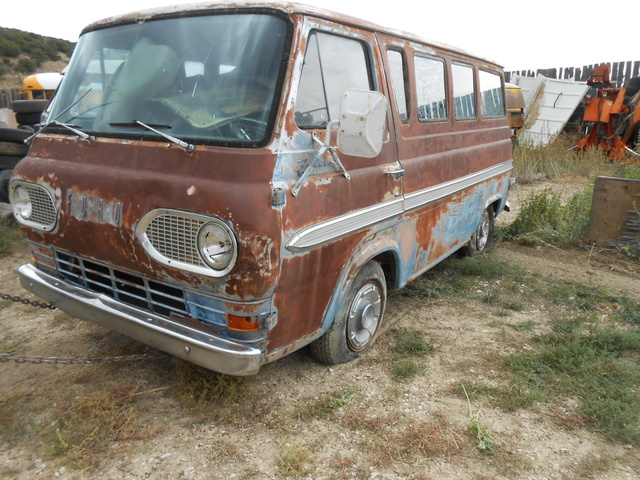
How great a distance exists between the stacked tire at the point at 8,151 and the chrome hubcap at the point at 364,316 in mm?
4911

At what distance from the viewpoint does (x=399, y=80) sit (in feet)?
11.8

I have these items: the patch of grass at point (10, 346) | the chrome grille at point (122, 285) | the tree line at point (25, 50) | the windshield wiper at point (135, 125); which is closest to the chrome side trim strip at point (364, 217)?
the chrome grille at point (122, 285)

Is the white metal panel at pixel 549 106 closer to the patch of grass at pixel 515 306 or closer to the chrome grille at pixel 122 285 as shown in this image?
the patch of grass at pixel 515 306

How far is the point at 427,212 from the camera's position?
403 centimetres

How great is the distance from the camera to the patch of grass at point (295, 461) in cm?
249

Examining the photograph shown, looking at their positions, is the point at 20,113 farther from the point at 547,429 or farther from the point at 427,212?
the point at 547,429

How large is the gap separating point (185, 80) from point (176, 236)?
91 cm

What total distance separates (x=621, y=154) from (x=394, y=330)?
9.40m

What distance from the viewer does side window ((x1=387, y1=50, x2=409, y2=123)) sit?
349 centimetres

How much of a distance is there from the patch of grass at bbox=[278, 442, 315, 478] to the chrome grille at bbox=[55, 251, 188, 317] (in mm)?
894

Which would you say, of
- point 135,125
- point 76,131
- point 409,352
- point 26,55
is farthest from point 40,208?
point 26,55

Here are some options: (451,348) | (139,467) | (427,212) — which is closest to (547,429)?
(451,348)

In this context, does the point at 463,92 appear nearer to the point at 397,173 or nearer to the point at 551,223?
the point at 397,173

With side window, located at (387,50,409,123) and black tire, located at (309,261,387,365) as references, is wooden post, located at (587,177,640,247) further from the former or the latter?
black tire, located at (309,261,387,365)
